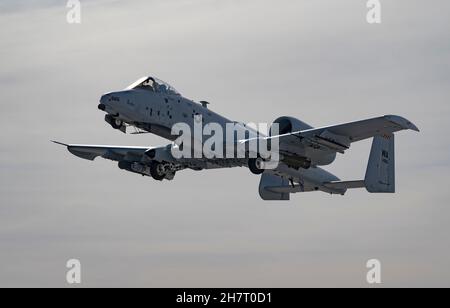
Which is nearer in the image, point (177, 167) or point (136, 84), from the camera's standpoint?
point (136, 84)

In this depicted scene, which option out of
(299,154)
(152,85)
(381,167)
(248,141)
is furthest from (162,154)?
(381,167)

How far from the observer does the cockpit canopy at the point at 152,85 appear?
60.1 metres

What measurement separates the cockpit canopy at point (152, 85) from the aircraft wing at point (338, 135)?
5.38 metres

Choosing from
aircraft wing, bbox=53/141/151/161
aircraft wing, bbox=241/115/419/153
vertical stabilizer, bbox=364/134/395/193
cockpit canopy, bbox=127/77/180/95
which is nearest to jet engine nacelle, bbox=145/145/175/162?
aircraft wing, bbox=53/141/151/161

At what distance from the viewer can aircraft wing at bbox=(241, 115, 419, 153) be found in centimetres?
5647

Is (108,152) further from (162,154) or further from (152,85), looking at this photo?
(152,85)

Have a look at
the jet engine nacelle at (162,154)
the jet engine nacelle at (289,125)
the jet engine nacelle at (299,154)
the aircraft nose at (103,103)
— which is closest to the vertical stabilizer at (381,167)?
the jet engine nacelle at (299,154)

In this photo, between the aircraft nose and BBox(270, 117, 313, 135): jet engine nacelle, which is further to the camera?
BBox(270, 117, 313, 135): jet engine nacelle

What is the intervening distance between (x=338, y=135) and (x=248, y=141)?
5.15m

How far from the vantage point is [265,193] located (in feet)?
231

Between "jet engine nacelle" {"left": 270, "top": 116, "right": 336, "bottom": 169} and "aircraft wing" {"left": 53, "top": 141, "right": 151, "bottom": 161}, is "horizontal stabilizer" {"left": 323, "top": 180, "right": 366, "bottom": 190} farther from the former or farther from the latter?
"aircraft wing" {"left": 53, "top": 141, "right": 151, "bottom": 161}
